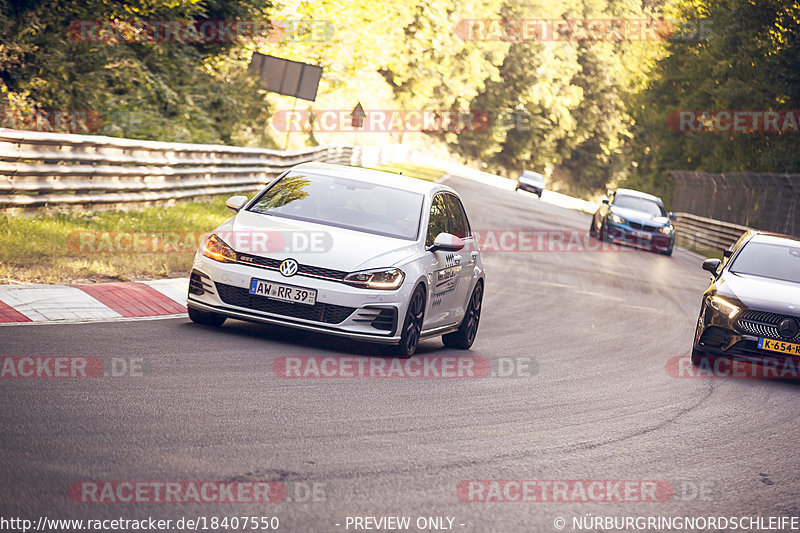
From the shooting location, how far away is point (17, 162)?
13758mm

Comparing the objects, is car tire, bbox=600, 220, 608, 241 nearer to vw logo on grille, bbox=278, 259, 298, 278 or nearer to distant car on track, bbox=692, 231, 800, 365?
distant car on track, bbox=692, 231, 800, 365

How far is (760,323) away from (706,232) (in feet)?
95.8

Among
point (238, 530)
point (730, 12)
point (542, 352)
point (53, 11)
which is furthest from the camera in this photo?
point (730, 12)

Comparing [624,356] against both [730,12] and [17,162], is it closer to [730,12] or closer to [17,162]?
[17,162]

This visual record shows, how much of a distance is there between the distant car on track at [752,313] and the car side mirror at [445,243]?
3.46 m

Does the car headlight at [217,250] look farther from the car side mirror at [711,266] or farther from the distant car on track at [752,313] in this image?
the car side mirror at [711,266]

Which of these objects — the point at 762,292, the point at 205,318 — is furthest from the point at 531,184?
the point at 205,318

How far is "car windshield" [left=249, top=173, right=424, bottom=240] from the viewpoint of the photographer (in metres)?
10.6

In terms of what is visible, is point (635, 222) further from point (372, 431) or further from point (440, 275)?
point (372, 431)

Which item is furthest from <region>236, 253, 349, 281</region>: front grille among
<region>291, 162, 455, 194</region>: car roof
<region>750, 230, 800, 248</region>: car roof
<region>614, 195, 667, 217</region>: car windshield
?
<region>614, 195, 667, 217</region>: car windshield

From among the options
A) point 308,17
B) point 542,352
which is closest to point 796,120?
point 308,17

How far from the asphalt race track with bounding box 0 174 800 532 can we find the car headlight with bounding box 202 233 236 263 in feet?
2.22

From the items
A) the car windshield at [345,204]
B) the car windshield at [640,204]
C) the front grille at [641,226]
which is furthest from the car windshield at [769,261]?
the car windshield at [640,204]

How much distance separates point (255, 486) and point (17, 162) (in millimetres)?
9425
